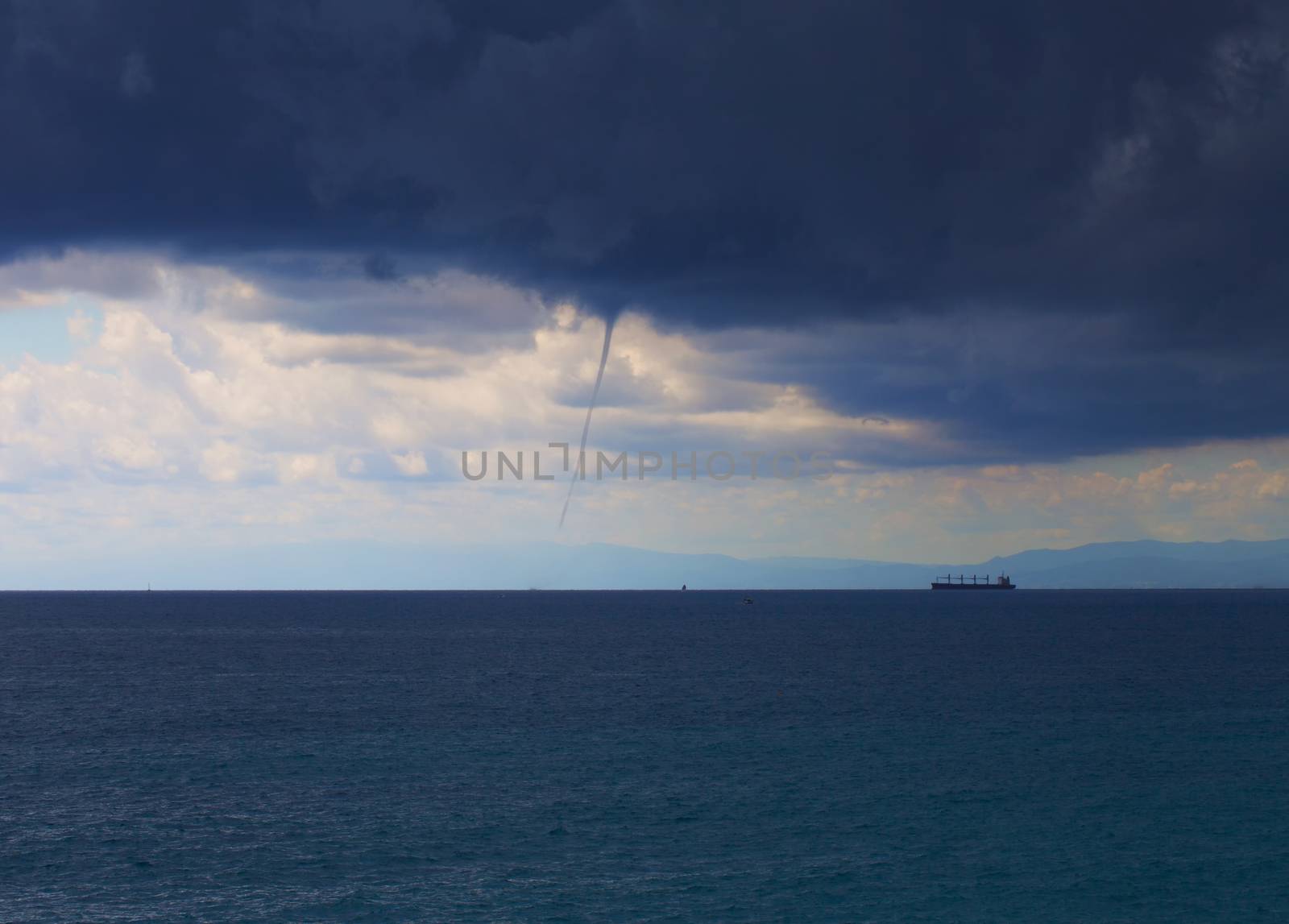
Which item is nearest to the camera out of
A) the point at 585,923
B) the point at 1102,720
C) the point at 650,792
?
the point at 585,923

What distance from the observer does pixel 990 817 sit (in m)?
67.1

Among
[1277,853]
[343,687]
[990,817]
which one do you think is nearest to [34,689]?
[343,687]

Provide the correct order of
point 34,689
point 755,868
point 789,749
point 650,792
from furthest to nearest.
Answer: point 34,689
point 789,749
point 650,792
point 755,868

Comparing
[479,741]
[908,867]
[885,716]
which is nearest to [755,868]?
[908,867]

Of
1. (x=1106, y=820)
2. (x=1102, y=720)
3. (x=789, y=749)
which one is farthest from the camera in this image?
(x=1102, y=720)

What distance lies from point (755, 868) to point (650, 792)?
16253 mm

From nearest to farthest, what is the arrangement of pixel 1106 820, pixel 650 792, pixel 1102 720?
pixel 1106 820 < pixel 650 792 < pixel 1102 720

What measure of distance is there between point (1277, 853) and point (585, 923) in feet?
121

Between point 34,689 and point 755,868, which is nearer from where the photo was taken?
point 755,868

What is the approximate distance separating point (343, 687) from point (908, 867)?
91.4 meters

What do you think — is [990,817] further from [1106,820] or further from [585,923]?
[585,923]

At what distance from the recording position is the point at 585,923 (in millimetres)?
49844

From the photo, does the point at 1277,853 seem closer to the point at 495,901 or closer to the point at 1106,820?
the point at 1106,820

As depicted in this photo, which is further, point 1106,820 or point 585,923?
point 1106,820
